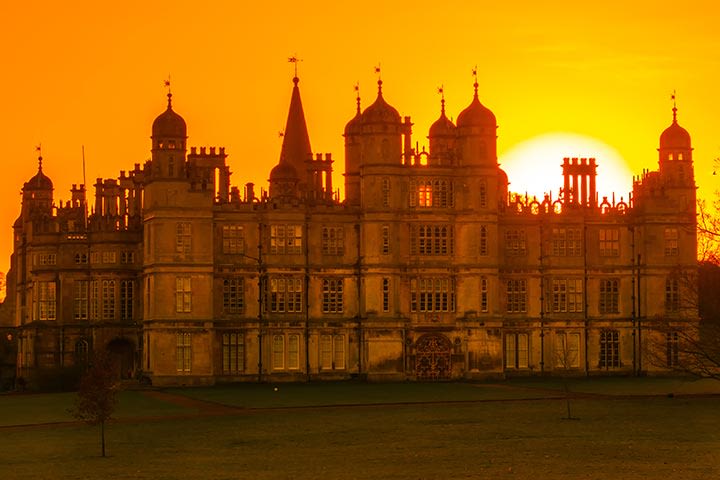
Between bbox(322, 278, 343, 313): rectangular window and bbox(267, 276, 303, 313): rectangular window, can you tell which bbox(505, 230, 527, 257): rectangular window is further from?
bbox(267, 276, 303, 313): rectangular window

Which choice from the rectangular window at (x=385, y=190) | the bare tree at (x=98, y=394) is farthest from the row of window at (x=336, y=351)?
the bare tree at (x=98, y=394)

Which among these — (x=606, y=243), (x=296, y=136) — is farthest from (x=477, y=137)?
(x=296, y=136)

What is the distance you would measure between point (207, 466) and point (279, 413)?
21.5 metres

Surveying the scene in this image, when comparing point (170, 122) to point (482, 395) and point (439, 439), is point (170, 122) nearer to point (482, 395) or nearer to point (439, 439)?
point (482, 395)

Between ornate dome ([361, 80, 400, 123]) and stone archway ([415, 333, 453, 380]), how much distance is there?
13179 millimetres

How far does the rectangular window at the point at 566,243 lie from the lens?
101875 mm

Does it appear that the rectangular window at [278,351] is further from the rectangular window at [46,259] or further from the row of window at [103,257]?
the rectangular window at [46,259]

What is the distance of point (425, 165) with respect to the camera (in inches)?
3853

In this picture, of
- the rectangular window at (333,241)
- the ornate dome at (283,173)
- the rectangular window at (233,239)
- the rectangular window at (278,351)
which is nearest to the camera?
the rectangular window at (233,239)

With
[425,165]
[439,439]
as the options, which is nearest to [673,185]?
[425,165]

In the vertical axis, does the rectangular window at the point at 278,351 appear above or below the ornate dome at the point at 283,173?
below

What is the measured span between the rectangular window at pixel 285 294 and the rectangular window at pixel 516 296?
44.2ft

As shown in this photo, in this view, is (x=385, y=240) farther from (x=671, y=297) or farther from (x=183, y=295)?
(x=671, y=297)

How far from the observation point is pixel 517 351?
332 ft
